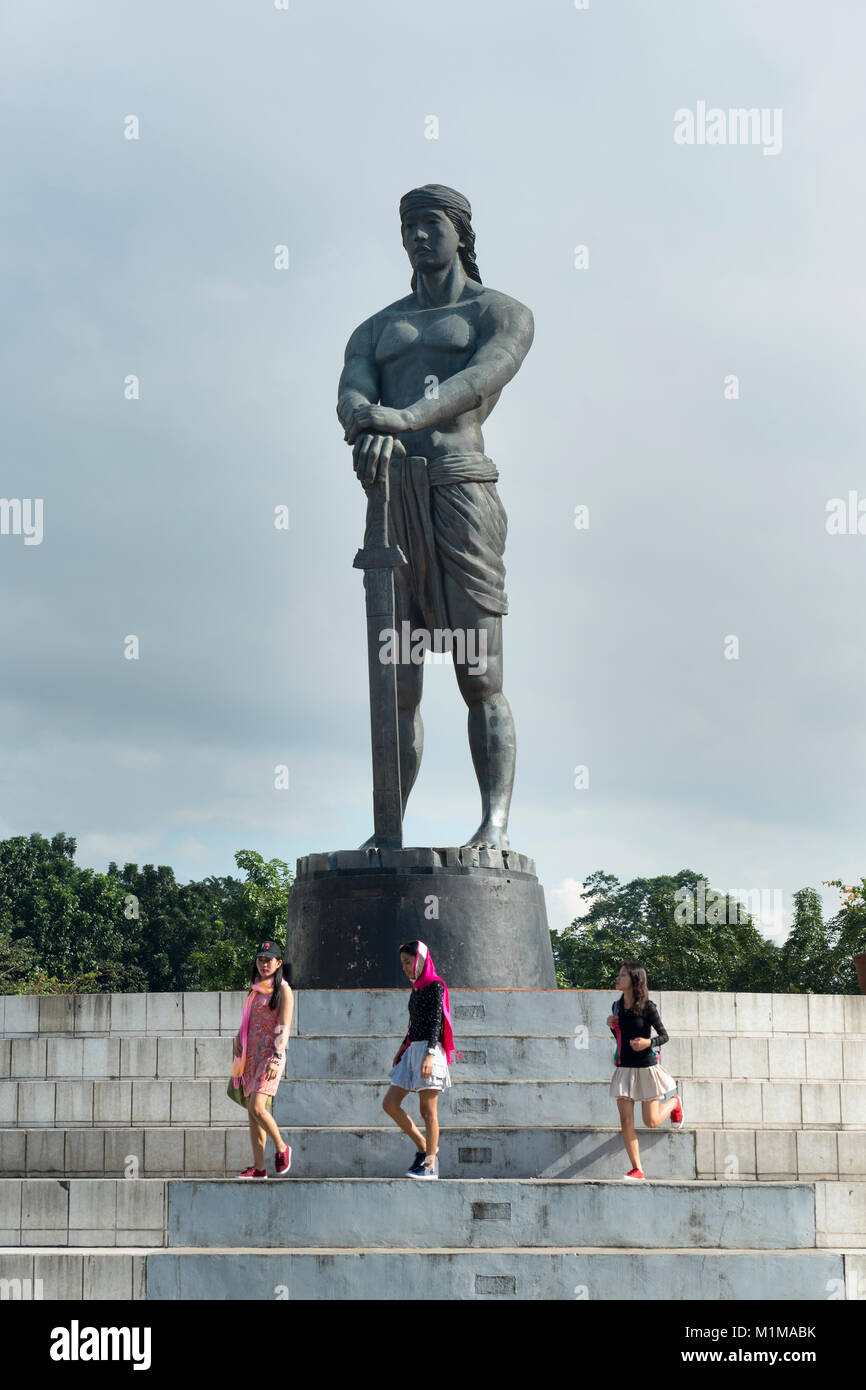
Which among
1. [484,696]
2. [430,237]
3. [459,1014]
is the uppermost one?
[430,237]

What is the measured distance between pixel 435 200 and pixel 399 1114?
7.37m

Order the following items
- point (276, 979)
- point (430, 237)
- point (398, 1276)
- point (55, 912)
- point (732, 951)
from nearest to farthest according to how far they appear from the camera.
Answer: point (398, 1276)
point (276, 979)
point (430, 237)
point (732, 951)
point (55, 912)

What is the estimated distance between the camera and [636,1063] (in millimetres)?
9758

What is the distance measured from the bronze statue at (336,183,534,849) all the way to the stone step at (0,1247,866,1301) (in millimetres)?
4528

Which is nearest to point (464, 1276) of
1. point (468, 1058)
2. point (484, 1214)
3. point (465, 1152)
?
point (484, 1214)

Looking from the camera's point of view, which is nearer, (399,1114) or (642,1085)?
(399,1114)

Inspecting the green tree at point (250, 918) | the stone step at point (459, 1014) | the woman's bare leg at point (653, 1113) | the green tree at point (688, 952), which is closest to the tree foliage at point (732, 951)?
the green tree at point (688, 952)

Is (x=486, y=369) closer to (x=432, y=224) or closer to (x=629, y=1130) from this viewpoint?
(x=432, y=224)

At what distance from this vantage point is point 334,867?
484 inches

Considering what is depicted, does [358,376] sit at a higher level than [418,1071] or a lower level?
higher

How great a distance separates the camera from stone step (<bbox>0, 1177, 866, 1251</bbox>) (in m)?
9.11

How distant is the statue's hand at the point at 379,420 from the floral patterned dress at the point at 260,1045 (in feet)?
16.2

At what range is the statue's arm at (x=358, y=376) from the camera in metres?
13.2

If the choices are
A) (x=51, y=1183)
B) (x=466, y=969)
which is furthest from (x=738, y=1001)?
(x=51, y=1183)
